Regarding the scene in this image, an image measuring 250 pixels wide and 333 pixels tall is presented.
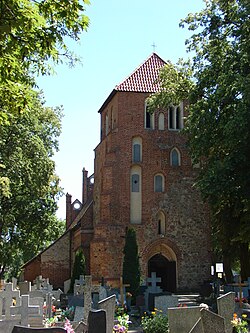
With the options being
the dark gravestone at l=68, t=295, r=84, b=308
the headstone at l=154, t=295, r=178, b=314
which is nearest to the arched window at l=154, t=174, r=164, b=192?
the dark gravestone at l=68, t=295, r=84, b=308

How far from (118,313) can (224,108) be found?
876 centimetres

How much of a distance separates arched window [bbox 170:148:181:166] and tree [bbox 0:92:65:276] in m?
6.51

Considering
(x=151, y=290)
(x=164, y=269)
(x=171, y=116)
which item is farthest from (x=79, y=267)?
(x=171, y=116)

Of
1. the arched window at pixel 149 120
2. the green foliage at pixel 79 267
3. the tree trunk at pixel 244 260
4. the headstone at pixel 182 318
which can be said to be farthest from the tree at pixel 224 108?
the headstone at pixel 182 318

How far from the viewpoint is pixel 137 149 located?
2772cm

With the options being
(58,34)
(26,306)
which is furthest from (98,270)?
(58,34)

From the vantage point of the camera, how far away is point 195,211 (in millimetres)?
27281

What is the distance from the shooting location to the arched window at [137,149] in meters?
27.5

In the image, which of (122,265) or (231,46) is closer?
(231,46)

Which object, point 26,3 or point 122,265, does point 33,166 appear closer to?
point 122,265

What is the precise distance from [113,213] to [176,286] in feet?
16.5

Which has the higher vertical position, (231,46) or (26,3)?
(231,46)

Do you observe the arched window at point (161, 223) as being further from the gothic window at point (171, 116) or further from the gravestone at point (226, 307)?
the gravestone at point (226, 307)

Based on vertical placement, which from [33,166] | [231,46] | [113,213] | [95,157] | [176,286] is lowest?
[176,286]
